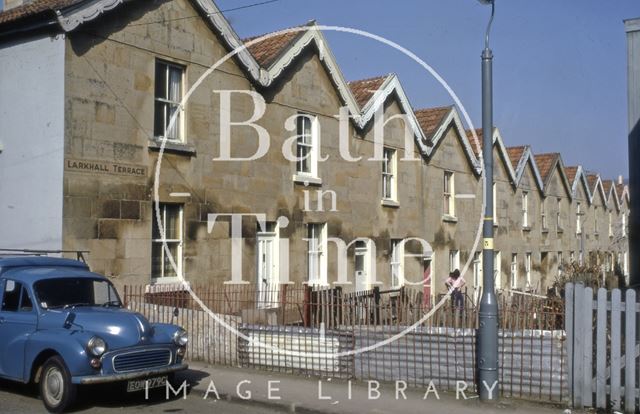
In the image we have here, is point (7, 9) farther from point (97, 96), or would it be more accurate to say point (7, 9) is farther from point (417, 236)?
point (417, 236)

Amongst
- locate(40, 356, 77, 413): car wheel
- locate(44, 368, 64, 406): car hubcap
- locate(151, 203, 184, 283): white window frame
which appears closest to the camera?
locate(40, 356, 77, 413): car wheel

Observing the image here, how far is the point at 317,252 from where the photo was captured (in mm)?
22109

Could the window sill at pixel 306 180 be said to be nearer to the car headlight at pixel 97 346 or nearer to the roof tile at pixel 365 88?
the roof tile at pixel 365 88

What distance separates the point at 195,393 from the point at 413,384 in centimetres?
338

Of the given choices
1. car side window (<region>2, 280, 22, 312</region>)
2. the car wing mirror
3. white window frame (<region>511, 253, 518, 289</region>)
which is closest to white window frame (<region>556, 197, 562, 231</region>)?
white window frame (<region>511, 253, 518, 289</region>)

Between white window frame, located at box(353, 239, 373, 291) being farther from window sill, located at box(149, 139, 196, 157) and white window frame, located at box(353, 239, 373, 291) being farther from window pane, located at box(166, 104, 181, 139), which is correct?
window pane, located at box(166, 104, 181, 139)

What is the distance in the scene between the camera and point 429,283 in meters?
27.6

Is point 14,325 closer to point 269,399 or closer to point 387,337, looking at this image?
point 269,399

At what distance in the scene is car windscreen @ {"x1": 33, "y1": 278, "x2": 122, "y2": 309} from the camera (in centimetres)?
1053

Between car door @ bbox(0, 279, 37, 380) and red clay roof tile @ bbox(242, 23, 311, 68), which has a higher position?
red clay roof tile @ bbox(242, 23, 311, 68)

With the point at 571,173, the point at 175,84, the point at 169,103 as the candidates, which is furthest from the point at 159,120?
the point at 571,173

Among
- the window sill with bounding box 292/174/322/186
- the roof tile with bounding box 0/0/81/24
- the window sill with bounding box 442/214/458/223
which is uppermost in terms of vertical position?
the roof tile with bounding box 0/0/81/24

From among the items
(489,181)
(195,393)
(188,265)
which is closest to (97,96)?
(188,265)

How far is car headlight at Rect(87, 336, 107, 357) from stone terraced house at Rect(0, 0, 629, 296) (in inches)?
228
